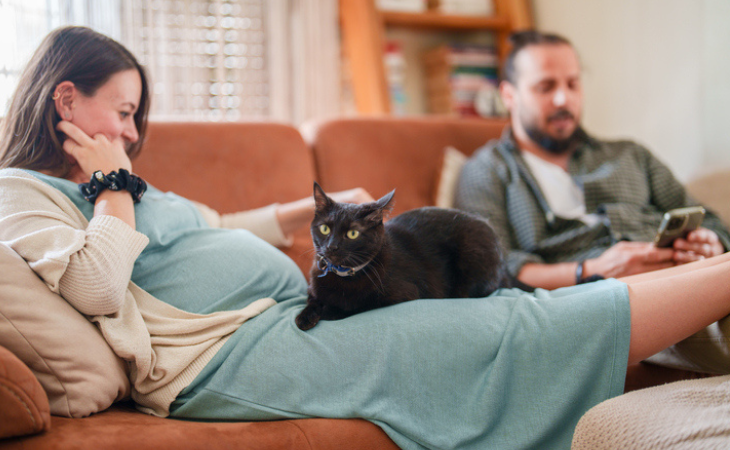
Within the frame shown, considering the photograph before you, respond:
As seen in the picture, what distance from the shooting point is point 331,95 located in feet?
7.82

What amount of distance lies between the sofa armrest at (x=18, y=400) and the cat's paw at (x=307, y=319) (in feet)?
1.40

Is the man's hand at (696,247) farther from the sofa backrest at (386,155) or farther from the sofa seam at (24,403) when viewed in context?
the sofa seam at (24,403)

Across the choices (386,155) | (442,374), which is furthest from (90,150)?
(386,155)

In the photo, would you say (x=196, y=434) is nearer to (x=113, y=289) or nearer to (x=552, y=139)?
(x=113, y=289)

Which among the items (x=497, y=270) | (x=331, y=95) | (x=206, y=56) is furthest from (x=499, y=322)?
(x=206, y=56)

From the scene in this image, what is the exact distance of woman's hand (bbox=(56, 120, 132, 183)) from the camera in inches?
41.2

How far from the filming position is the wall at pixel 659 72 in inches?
79.6

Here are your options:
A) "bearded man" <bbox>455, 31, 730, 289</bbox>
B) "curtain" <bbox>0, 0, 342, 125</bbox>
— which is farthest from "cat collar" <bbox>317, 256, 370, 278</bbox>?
"curtain" <bbox>0, 0, 342, 125</bbox>

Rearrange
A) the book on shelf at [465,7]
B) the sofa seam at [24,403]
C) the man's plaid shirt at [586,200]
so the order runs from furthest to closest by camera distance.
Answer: the book on shelf at [465,7] < the man's plaid shirt at [586,200] < the sofa seam at [24,403]

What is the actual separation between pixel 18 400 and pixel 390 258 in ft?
2.16

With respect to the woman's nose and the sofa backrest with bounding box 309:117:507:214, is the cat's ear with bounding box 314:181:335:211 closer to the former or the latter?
the woman's nose

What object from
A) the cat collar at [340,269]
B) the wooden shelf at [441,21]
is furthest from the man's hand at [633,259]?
the wooden shelf at [441,21]

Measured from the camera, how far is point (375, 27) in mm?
2299

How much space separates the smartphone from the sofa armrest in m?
1.40
